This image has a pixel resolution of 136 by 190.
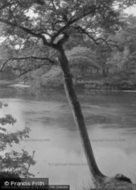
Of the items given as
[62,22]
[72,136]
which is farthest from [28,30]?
[72,136]

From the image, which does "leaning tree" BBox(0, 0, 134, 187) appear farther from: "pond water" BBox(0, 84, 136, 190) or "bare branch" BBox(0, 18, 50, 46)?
"pond water" BBox(0, 84, 136, 190)

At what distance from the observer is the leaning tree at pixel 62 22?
5.99 meters

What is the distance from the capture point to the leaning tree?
5.99 meters

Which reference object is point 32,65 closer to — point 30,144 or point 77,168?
point 77,168

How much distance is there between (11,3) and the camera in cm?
555

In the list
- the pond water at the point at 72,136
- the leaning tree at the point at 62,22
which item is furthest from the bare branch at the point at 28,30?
the pond water at the point at 72,136

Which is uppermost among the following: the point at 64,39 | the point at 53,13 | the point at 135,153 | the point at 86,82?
the point at 53,13

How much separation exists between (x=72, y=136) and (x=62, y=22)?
25.9 ft

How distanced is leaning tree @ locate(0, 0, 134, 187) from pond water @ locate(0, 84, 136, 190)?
3.58 feet

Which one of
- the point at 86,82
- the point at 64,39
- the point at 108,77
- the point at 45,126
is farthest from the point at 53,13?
the point at 108,77

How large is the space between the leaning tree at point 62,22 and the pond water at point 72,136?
1.09 meters

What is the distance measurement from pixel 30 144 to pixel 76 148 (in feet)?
6.10

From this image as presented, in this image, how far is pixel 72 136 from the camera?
13.6 meters

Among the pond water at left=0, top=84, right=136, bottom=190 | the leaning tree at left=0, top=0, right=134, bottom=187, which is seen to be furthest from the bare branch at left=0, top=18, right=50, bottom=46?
the pond water at left=0, top=84, right=136, bottom=190
